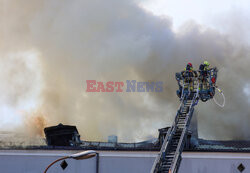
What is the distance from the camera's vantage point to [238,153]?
25516 millimetres

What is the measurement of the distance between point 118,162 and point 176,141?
4716mm

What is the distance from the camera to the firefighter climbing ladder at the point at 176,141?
21.5 metres

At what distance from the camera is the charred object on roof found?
33156mm

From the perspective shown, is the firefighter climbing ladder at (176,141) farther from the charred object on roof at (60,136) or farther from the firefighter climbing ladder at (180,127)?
the charred object on roof at (60,136)

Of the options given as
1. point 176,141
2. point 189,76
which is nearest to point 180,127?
point 176,141

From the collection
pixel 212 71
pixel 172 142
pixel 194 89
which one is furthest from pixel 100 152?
pixel 212 71

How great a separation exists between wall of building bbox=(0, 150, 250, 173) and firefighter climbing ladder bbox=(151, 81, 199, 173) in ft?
7.36

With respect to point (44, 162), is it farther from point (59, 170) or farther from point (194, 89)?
point (194, 89)

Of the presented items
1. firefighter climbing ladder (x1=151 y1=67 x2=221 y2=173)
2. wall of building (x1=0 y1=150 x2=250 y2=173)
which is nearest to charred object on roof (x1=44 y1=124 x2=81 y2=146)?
wall of building (x1=0 y1=150 x2=250 y2=173)

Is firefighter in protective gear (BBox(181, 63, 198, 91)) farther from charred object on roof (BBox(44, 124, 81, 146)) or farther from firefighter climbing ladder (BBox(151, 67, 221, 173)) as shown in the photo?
charred object on roof (BBox(44, 124, 81, 146))

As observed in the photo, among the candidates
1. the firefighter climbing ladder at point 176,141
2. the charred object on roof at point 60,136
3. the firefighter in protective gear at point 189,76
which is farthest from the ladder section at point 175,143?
the charred object on roof at point 60,136

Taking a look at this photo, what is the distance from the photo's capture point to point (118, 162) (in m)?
26.6

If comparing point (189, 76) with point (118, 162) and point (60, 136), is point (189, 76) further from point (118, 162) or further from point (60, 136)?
point (60, 136)

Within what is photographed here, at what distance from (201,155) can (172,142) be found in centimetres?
307
